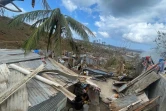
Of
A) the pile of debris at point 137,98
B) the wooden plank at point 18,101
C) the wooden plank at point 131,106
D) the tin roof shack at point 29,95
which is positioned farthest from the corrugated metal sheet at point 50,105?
the pile of debris at point 137,98

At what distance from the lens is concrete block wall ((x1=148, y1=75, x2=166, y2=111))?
7773 millimetres

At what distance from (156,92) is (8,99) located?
7.97 m

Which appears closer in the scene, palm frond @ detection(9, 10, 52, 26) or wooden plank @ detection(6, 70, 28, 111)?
wooden plank @ detection(6, 70, 28, 111)

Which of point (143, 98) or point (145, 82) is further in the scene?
point (145, 82)

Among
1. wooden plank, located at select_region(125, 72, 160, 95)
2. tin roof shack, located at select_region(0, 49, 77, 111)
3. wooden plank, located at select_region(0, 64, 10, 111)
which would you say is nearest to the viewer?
wooden plank, located at select_region(0, 64, 10, 111)

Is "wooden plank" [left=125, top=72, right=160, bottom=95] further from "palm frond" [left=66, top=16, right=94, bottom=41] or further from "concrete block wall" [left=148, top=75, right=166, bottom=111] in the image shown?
"palm frond" [left=66, top=16, right=94, bottom=41]

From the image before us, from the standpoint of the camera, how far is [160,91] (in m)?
8.64

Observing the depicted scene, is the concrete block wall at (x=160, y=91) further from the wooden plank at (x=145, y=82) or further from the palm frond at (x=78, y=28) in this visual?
the palm frond at (x=78, y=28)

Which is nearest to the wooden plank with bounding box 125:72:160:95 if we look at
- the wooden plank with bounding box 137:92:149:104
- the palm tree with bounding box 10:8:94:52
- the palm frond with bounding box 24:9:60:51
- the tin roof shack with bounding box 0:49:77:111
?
the wooden plank with bounding box 137:92:149:104

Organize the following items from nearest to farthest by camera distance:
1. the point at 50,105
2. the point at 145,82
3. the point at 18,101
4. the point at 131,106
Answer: the point at 18,101 → the point at 50,105 → the point at 131,106 → the point at 145,82

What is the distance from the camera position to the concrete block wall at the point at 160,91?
7773 millimetres

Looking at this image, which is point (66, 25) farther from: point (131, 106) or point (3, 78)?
point (131, 106)

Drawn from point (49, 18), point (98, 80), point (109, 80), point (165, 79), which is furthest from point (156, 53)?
point (49, 18)

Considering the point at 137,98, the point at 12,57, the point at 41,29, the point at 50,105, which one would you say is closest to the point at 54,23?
the point at 41,29
